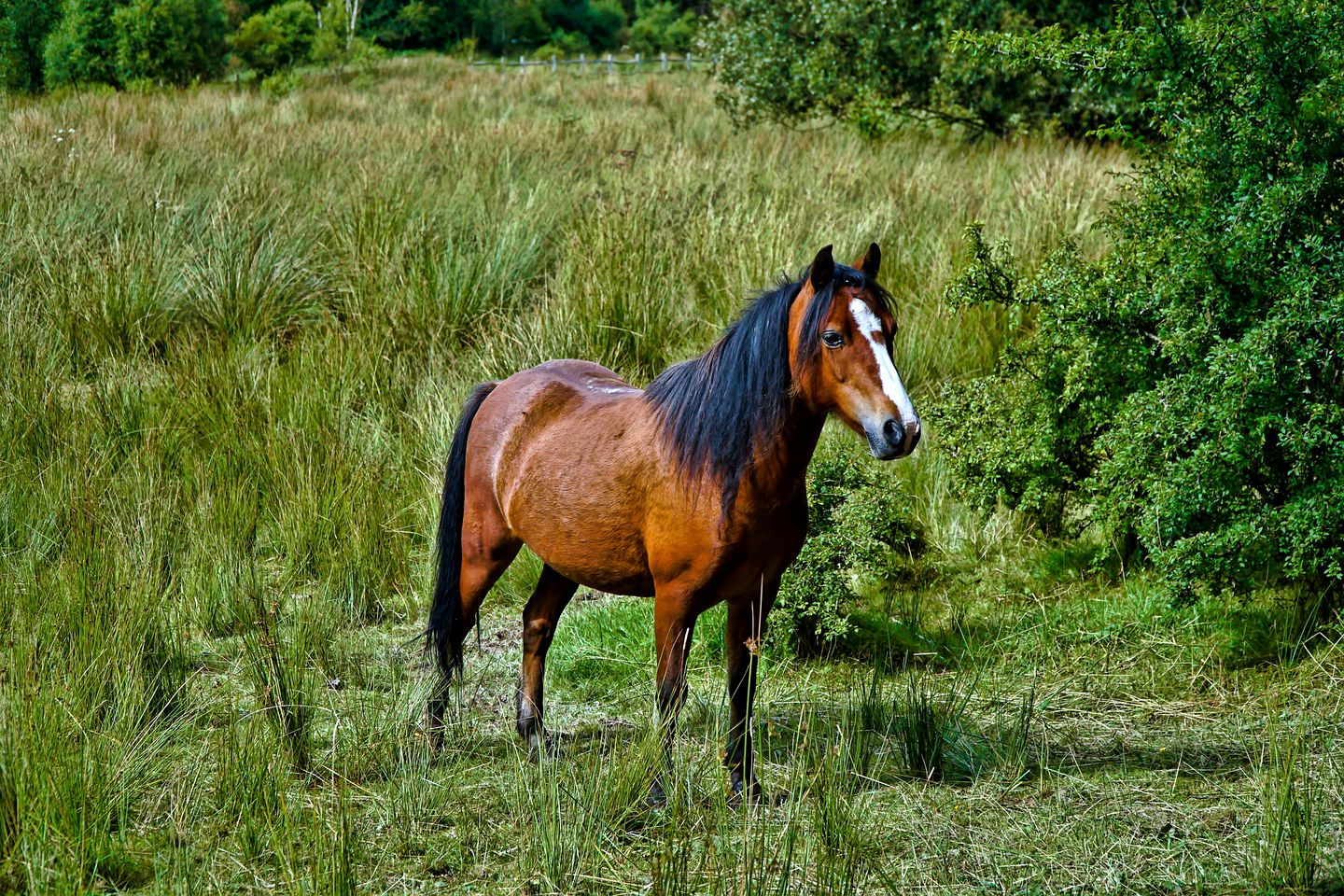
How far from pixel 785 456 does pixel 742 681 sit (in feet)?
2.64

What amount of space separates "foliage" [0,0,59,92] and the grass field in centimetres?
424

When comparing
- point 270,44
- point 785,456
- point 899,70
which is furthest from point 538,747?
point 270,44

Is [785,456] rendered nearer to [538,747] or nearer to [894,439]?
[894,439]

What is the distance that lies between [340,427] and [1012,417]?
11.9ft

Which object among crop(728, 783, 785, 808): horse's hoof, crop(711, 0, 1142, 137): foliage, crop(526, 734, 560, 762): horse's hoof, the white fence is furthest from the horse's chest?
the white fence

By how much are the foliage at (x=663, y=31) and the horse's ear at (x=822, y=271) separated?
2046 inches

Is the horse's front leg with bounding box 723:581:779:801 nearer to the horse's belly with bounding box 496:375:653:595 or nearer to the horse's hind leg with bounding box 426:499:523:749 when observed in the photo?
the horse's belly with bounding box 496:375:653:595

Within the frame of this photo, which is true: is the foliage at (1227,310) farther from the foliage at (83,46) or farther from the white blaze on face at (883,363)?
the foliage at (83,46)

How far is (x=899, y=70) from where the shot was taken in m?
13.1

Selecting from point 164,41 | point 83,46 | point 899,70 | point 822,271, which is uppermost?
point 164,41

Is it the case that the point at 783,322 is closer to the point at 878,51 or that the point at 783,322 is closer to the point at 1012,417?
the point at 1012,417

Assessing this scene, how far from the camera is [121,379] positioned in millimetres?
6879

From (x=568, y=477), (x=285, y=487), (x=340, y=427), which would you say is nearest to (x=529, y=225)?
(x=340, y=427)

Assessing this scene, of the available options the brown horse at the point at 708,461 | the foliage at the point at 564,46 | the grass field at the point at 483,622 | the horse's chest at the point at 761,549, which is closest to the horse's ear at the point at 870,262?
the brown horse at the point at 708,461
